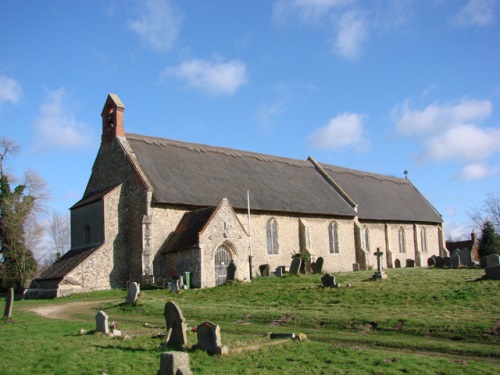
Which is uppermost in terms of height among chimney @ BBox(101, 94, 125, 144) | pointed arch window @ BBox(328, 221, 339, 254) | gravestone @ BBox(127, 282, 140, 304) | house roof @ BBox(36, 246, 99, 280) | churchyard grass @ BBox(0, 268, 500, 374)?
chimney @ BBox(101, 94, 125, 144)

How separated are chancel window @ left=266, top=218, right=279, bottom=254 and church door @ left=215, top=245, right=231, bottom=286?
18.7 ft

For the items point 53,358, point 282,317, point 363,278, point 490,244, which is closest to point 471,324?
point 282,317

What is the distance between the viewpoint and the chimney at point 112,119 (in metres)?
36.4

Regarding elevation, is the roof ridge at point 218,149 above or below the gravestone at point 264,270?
above

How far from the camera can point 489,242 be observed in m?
45.5

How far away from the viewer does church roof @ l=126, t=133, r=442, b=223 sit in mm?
35531

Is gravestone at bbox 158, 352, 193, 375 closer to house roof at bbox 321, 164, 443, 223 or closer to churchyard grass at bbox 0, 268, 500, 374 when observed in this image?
churchyard grass at bbox 0, 268, 500, 374

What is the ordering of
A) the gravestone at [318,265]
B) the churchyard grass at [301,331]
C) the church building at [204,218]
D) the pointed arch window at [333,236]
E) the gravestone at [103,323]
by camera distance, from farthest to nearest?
the pointed arch window at [333,236] < the gravestone at [318,265] < the church building at [204,218] < the gravestone at [103,323] < the churchyard grass at [301,331]

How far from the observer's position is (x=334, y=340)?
14.8 m

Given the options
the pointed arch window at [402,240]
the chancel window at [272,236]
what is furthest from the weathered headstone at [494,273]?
the pointed arch window at [402,240]

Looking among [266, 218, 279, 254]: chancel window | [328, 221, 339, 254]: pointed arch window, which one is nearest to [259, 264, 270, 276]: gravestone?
[266, 218, 279, 254]: chancel window

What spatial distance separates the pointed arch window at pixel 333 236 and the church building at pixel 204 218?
8cm

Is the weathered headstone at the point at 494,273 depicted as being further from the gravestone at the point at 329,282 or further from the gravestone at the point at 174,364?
the gravestone at the point at 174,364

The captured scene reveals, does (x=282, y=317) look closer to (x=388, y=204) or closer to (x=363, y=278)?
(x=363, y=278)
